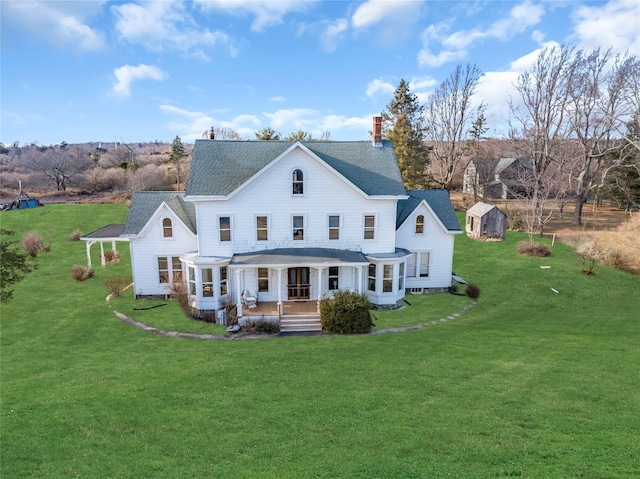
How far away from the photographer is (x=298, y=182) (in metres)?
20.3

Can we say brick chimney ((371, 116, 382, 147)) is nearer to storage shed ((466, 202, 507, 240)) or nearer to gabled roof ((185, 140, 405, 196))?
gabled roof ((185, 140, 405, 196))

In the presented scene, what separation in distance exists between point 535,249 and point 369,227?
770 inches

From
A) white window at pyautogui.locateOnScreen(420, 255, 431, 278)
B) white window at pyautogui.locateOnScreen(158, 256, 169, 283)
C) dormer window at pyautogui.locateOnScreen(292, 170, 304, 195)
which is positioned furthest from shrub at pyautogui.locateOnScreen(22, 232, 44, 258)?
white window at pyautogui.locateOnScreen(420, 255, 431, 278)

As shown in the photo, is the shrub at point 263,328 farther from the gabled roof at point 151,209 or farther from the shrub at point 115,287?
the shrub at point 115,287

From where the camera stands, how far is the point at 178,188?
191ft

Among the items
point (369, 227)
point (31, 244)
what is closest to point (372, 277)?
point (369, 227)

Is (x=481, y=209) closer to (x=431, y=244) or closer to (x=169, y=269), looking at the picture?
(x=431, y=244)

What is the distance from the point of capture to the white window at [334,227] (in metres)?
21.1

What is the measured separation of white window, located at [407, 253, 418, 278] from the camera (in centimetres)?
2400

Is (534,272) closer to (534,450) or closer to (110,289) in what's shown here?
(534,450)

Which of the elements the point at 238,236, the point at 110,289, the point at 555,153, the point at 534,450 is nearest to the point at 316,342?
the point at 238,236

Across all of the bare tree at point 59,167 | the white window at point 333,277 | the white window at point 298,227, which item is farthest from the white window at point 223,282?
the bare tree at point 59,167

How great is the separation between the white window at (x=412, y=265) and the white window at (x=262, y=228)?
9.53 metres

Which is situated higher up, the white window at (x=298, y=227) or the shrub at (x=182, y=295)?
the white window at (x=298, y=227)
